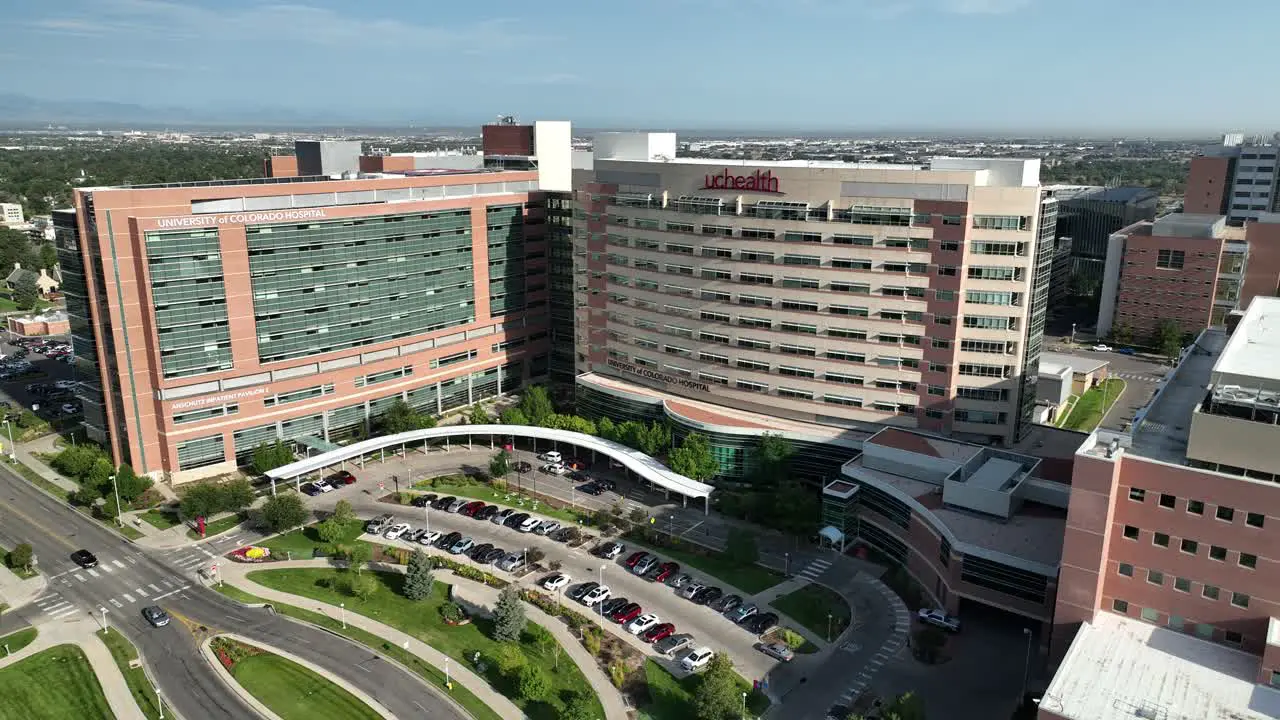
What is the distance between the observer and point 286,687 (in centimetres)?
6562

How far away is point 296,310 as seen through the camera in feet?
361

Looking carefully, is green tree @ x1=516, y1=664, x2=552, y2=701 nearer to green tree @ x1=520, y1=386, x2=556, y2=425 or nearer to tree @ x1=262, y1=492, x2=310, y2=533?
tree @ x1=262, y1=492, x2=310, y2=533

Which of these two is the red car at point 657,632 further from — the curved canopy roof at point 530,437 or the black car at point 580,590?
the curved canopy roof at point 530,437

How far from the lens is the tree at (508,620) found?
70250mm

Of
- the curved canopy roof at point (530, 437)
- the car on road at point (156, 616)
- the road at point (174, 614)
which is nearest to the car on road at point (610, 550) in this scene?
the curved canopy roof at point (530, 437)

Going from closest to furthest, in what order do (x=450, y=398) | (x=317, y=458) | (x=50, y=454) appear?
(x=317, y=458)
(x=50, y=454)
(x=450, y=398)

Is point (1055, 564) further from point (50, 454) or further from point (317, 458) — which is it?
point (50, 454)

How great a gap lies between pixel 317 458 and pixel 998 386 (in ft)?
264

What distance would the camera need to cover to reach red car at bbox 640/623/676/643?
7100 centimetres

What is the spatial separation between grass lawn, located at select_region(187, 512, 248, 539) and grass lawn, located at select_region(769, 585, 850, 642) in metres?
60.6

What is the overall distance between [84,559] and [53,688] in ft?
74.9

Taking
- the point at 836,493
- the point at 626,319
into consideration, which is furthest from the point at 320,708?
the point at 626,319

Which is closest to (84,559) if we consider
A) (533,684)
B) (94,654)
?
(94,654)

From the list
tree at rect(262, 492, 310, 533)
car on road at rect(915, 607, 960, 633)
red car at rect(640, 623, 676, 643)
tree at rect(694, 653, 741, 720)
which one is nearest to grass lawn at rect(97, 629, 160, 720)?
tree at rect(262, 492, 310, 533)
